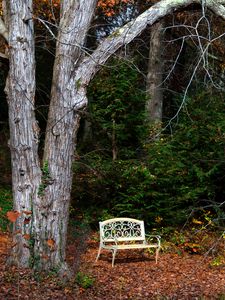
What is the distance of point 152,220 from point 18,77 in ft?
17.4

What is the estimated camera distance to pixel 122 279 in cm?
828

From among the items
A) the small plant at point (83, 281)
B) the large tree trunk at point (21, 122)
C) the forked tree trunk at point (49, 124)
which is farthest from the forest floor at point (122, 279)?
the large tree trunk at point (21, 122)

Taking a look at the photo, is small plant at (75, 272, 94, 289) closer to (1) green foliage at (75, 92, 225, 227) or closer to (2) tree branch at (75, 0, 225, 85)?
(2) tree branch at (75, 0, 225, 85)

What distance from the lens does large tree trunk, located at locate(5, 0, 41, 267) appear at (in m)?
7.23

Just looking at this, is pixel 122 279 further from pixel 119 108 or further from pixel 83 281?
pixel 119 108

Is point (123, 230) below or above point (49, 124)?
below

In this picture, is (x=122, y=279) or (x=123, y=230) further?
(x=123, y=230)

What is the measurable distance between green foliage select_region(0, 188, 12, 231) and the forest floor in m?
0.57

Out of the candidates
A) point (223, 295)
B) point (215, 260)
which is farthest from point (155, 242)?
point (223, 295)

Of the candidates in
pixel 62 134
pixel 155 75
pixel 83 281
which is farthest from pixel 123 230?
pixel 155 75

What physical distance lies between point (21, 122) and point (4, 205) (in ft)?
19.1

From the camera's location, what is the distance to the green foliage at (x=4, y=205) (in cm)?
1112

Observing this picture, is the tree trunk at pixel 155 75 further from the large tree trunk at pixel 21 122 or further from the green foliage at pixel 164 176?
the large tree trunk at pixel 21 122

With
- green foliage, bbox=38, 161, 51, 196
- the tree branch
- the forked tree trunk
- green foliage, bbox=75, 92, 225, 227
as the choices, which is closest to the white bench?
green foliage, bbox=75, 92, 225, 227
